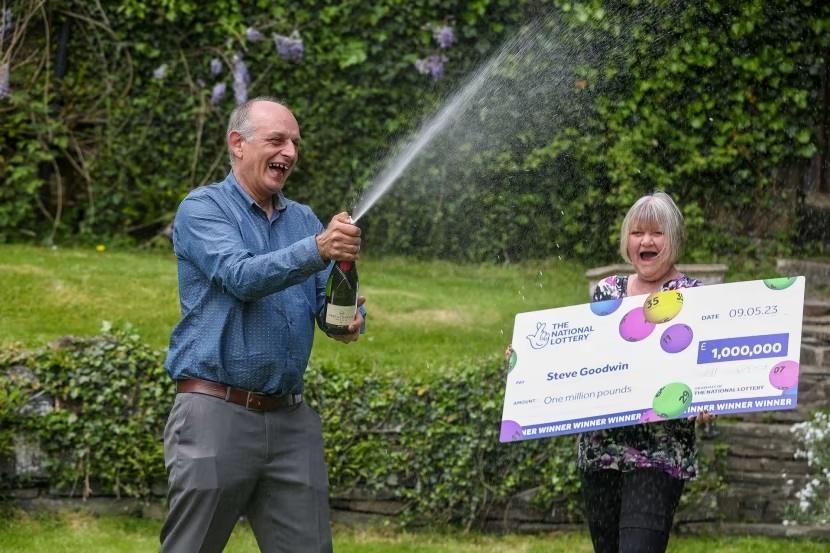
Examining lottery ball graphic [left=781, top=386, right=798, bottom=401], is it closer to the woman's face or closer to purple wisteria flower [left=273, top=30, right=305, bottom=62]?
the woman's face

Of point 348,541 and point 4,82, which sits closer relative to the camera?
point 348,541

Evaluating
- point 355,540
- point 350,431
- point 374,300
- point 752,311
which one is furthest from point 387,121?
point 752,311

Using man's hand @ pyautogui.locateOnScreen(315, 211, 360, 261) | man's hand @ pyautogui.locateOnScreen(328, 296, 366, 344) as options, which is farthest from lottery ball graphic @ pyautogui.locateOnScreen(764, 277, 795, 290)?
man's hand @ pyautogui.locateOnScreen(315, 211, 360, 261)

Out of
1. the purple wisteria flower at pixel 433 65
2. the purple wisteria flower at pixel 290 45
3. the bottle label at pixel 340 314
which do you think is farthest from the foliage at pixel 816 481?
the purple wisteria flower at pixel 290 45

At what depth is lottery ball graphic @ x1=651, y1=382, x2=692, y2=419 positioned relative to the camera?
4.07 m

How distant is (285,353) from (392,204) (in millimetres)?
5758

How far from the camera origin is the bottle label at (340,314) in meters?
3.83

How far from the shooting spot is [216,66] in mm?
9375

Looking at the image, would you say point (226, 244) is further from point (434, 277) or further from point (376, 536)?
point (434, 277)

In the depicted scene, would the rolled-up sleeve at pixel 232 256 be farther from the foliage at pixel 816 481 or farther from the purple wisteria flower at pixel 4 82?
the purple wisteria flower at pixel 4 82

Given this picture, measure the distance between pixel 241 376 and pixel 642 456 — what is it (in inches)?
49.0

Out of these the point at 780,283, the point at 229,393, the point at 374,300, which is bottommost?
the point at 229,393

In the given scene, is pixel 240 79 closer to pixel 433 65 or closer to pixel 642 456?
pixel 433 65

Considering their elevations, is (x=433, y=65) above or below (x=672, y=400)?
above
